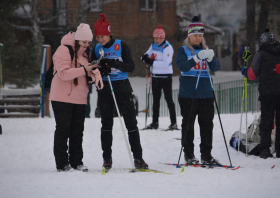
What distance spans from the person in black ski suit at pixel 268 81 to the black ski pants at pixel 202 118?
95cm

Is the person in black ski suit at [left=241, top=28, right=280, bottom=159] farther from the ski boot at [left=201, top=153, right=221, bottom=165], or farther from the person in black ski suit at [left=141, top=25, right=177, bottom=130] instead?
the person in black ski suit at [left=141, top=25, right=177, bottom=130]

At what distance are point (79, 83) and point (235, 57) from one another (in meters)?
27.0

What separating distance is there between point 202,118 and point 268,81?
119 cm

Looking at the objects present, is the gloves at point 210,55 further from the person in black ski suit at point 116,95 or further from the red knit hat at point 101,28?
the red knit hat at point 101,28

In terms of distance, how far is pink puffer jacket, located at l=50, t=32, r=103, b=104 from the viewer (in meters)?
4.29

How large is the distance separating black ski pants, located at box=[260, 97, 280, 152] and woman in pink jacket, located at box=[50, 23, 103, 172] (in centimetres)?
243

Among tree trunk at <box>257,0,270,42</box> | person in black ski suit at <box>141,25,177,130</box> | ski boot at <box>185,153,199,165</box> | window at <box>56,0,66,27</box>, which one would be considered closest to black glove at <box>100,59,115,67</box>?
ski boot at <box>185,153,199,165</box>

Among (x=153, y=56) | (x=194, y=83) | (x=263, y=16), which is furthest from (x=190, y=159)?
(x=263, y=16)

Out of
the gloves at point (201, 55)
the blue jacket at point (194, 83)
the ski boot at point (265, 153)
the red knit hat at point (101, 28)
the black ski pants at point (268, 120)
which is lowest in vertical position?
the ski boot at point (265, 153)

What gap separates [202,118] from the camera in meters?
4.90

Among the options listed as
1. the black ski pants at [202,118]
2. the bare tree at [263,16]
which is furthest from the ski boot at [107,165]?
the bare tree at [263,16]

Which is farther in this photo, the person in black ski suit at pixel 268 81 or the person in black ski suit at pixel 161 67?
the person in black ski suit at pixel 161 67

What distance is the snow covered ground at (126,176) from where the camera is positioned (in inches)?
139

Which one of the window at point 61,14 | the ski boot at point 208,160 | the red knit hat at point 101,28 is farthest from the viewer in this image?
the window at point 61,14
